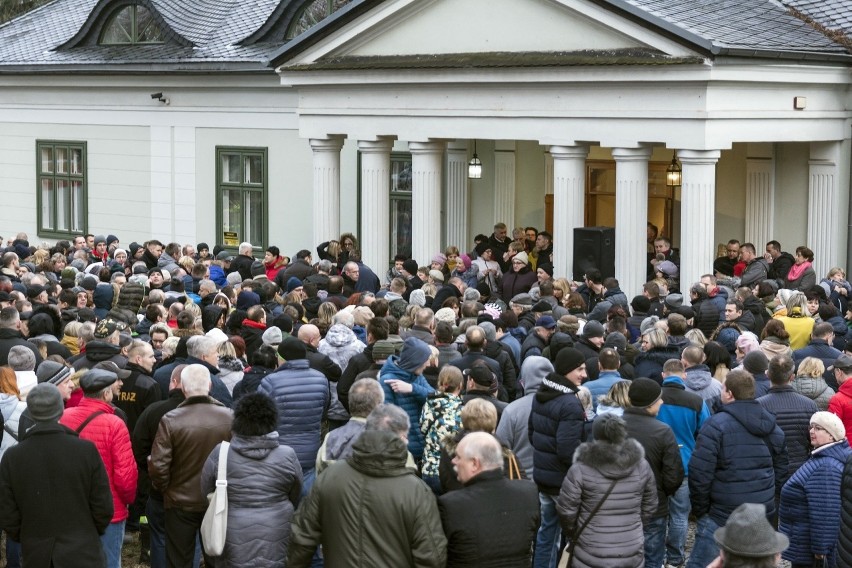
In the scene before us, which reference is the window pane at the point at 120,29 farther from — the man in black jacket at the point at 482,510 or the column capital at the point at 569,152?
the man in black jacket at the point at 482,510

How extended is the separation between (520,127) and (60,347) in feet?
31.3

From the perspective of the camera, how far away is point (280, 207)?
26.0 metres

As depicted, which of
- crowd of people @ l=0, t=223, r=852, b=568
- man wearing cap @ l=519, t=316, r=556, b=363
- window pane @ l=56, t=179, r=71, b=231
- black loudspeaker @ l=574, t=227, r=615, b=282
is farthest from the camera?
window pane @ l=56, t=179, r=71, b=231

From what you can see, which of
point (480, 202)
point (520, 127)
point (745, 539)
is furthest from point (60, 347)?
point (480, 202)

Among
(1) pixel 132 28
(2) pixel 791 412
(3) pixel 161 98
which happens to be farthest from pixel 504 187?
(2) pixel 791 412

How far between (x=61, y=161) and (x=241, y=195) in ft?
16.3

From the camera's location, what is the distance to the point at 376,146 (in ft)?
73.0

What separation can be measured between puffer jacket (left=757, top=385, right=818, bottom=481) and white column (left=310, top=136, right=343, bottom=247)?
13.3 metres

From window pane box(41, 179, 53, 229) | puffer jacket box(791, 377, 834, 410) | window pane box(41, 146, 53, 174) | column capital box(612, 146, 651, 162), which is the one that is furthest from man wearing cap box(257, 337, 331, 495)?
window pane box(41, 179, 53, 229)

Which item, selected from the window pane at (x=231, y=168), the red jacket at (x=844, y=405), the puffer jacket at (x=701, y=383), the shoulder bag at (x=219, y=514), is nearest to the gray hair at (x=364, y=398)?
the shoulder bag at (x=219, y=514)

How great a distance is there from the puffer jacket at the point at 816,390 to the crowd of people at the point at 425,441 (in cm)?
2

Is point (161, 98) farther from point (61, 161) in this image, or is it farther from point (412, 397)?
point (412, 397)

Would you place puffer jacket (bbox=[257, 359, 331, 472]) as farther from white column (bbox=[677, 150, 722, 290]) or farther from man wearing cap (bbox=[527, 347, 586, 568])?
white column (bbox=[677, 150, 722, 290])

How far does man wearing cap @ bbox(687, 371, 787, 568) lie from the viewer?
9.45m
